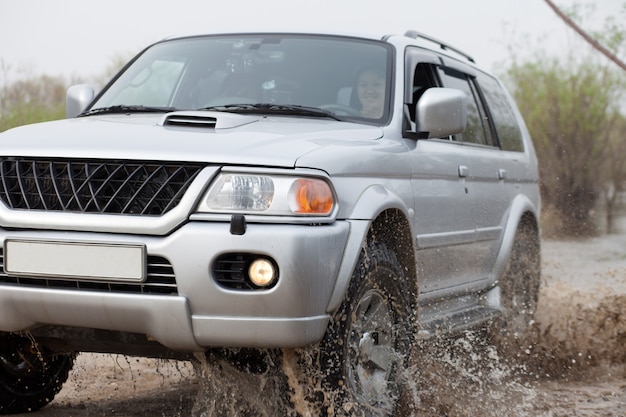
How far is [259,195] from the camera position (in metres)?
3.51

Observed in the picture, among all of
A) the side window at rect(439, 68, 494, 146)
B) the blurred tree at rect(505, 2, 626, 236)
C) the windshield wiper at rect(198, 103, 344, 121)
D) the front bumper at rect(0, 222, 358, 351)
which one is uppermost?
the windshield wiper at rect(198, 103, 344, 121)

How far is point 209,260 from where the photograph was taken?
3.41 m

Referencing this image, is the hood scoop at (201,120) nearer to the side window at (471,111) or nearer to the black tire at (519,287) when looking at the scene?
the side window at (471,111)

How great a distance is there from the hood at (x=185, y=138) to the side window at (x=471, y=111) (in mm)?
1579

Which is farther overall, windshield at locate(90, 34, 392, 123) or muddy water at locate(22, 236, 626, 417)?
windshield at locate(90, 34, 392, 123)

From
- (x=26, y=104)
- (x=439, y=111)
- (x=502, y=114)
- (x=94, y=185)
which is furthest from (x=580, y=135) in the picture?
(x=94, y=185)

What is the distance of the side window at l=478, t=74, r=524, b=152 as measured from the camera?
657 cm

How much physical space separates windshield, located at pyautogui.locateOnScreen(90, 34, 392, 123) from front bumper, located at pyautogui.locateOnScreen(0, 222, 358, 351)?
1.19m

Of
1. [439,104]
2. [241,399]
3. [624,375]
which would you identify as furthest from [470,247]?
[241,399]

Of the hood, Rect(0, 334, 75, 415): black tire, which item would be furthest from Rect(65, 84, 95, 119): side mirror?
→ Rect(0, 334, 75, 415): black tire

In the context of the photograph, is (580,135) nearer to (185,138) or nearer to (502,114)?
(502,114)

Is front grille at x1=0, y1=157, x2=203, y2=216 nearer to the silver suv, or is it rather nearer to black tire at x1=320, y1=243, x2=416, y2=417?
the silver suv

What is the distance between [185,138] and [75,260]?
589mm

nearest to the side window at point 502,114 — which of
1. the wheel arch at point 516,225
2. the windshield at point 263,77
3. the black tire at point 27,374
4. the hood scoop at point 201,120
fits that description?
the wheel arch at point 516,225
